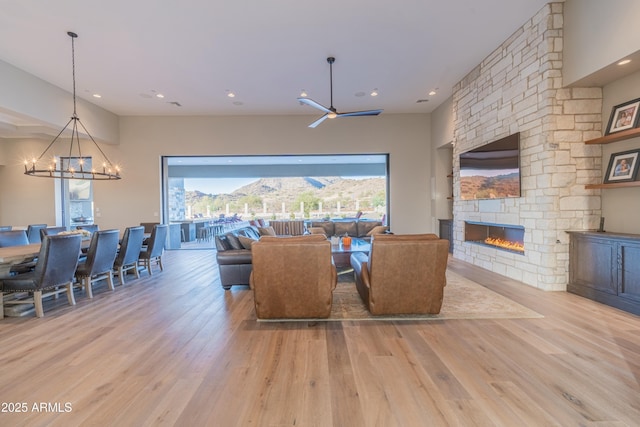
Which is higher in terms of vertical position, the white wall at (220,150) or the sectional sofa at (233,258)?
the white wall at (220,150)

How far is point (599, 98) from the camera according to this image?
393cm

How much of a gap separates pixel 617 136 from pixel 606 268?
5.49 ft

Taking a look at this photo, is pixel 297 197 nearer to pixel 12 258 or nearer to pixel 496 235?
pixel 496 235

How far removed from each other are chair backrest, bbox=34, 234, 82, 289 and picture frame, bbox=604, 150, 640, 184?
7.23 m

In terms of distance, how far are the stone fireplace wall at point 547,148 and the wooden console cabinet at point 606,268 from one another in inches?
6.1

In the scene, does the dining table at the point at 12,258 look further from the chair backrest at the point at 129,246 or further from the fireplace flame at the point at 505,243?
the fireplace flame at the point at 505,243

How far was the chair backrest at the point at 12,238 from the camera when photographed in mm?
4406

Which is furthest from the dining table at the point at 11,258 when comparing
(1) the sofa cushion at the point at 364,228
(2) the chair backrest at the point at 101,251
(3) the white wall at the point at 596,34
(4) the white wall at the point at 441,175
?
(4) the white wall at the point at 441,175

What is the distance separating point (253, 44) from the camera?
4516mm

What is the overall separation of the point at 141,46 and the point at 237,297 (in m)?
4.46

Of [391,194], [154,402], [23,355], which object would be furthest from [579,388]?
[391,194]

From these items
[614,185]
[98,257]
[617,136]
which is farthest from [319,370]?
[617,136]

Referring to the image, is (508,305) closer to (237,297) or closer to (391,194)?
(237,297)

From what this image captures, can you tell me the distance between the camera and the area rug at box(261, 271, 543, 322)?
3143 millimetres
